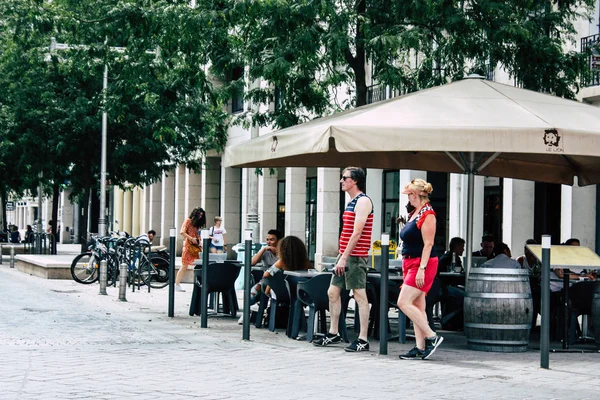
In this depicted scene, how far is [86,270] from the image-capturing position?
80.5 feet

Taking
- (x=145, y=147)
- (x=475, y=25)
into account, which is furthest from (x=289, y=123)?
(x=145, y=147)

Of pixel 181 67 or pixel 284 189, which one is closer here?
pixel 181 67

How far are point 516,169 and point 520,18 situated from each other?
10.7 feet

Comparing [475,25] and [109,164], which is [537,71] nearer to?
[475,25]

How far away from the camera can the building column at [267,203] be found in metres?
37.0

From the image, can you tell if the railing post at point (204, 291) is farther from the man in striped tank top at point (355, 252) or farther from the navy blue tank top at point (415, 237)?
the navy blue tank top at point (415, 237)

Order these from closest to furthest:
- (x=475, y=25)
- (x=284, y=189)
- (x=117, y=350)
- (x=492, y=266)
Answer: (x=117, y=350)
(x=492, y=266)
(x=475, y=25)
(x=284, y=189)

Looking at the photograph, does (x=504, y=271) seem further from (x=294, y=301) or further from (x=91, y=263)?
(x=91, y=263)

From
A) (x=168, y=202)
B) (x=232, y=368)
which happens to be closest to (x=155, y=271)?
(x=232, y=368)

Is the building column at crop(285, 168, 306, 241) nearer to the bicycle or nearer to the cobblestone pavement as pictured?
the bicycle

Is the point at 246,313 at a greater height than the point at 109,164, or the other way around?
the point at 109,164

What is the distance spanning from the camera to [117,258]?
23750 mm

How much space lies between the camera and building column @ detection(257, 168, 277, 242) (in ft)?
121

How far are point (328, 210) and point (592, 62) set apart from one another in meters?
12.7
